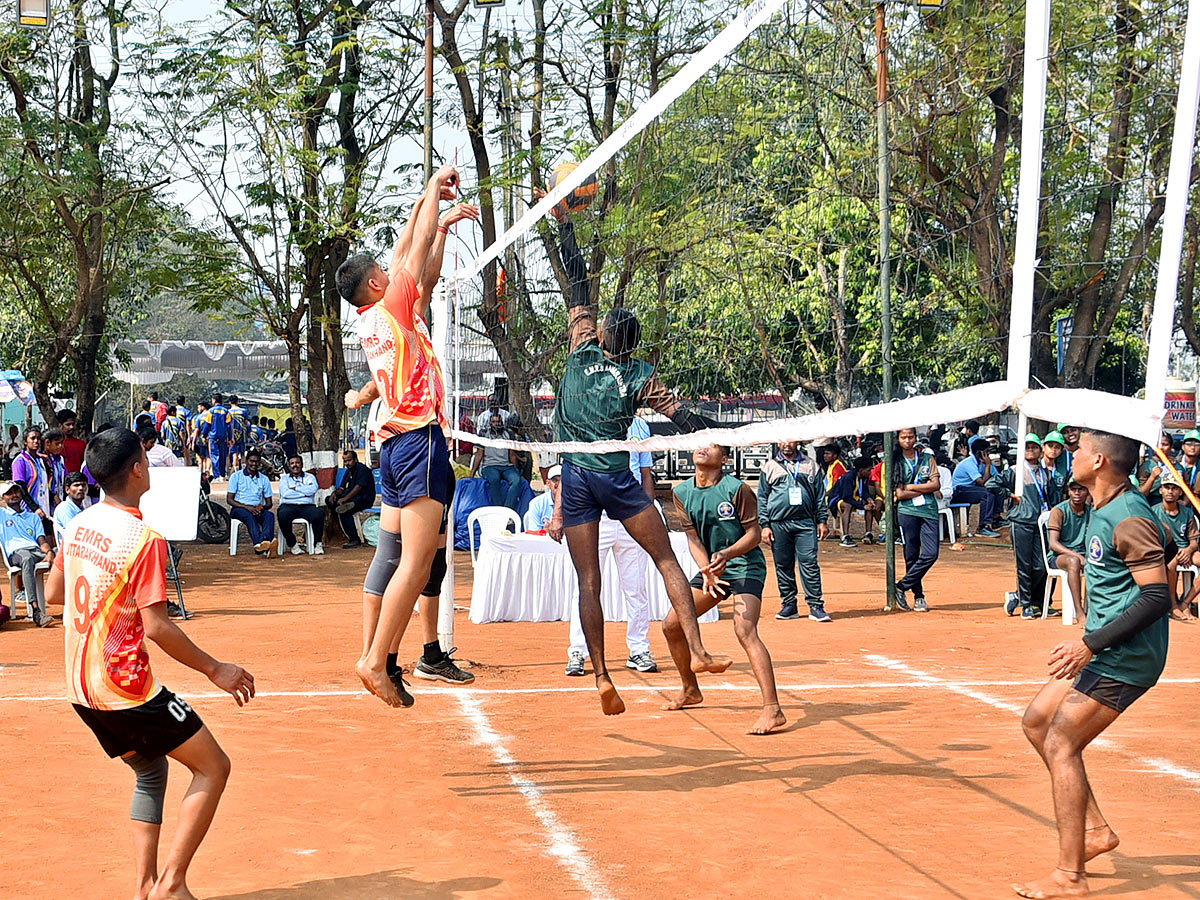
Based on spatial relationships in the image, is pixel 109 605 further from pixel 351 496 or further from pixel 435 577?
pixel 351 496

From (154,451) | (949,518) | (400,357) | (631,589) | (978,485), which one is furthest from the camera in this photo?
(978,485)

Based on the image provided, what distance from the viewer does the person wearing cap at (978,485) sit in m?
21.0

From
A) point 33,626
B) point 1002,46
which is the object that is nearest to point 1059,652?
point 1002,46

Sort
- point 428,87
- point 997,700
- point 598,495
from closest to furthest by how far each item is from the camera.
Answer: point 598,495 < point 997,700 < point 428,87

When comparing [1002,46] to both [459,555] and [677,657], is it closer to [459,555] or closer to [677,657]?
[677,657]

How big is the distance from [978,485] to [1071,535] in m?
10.2

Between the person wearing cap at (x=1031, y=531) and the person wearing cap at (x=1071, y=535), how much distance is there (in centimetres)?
63

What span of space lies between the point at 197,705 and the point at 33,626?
460 cm

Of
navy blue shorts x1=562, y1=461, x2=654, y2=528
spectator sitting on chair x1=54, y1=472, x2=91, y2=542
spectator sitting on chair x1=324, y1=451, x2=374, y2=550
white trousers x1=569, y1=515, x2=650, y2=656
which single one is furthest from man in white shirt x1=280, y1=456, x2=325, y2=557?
navy blue shorts x1=562, y1=461, x2=654, y2=528

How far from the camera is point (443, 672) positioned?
7.96 meters

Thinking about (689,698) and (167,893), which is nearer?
(167,893)

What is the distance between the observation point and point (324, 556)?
1852cm

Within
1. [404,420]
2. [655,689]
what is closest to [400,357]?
[404,420]

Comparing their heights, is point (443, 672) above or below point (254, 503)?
below
